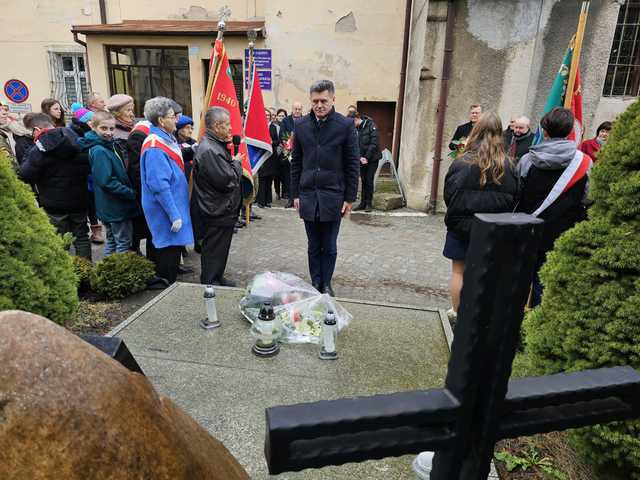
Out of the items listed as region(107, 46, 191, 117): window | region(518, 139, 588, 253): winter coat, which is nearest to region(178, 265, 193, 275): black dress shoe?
region(518, 139, 588, 253): winter coat

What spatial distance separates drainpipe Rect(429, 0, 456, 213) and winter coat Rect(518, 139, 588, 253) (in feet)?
16.5

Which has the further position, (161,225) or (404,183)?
(404,183)

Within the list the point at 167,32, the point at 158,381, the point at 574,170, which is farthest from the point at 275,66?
the point at 158,381

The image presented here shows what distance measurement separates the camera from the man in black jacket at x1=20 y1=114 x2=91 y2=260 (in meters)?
4.80

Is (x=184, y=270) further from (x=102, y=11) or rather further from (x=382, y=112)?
(x=102, y=11)

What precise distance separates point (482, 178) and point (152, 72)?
1500cm

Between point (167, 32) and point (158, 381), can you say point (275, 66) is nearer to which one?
point (167, 32)

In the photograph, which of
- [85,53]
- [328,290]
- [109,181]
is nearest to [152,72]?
[85,53]

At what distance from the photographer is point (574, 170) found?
3670 mm

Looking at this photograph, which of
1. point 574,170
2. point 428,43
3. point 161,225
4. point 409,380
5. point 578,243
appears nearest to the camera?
point 578,243

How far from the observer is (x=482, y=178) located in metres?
3.31

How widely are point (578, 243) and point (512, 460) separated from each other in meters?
1.10

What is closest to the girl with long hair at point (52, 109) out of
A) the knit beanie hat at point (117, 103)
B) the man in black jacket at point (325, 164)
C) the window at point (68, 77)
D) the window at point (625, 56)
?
the knit beanie hat at point (117, 103)

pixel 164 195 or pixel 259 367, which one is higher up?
pixel 164 195
